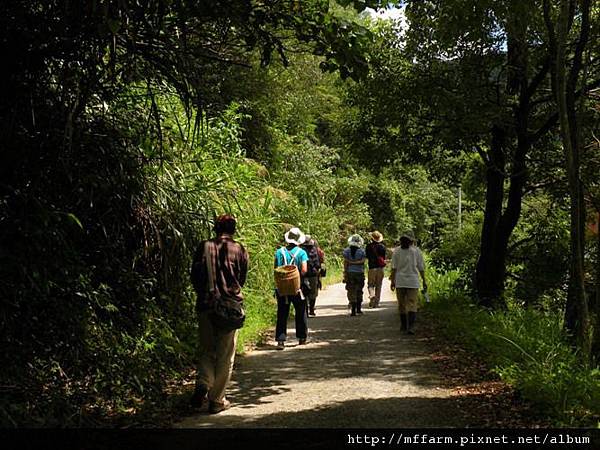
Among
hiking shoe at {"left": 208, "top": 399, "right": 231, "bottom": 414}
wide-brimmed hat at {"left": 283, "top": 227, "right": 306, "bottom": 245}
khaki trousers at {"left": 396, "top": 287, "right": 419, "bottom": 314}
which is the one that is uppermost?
wide-brimmed hat at {"left": 283, "top": 227, "right": 306, "bottom": 245}

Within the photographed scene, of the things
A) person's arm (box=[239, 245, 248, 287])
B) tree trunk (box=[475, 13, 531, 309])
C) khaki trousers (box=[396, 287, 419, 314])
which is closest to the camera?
person's arm (box=[239, 245, 248, 287])

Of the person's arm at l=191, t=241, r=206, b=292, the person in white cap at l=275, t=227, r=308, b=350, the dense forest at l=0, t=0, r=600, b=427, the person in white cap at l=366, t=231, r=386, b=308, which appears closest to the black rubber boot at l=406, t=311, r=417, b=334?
the dense forest at l=0, t=0, r=600, b=427

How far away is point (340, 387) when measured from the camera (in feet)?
23.7

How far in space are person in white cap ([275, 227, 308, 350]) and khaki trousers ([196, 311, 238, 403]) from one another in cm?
341

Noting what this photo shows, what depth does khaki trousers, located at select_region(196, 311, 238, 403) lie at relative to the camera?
21.0 ft

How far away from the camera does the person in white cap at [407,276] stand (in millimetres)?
10984

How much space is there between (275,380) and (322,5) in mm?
4289

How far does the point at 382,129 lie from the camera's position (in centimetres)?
1416

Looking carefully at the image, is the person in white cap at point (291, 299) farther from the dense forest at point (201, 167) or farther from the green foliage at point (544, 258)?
the green foliage at point (544, 258)

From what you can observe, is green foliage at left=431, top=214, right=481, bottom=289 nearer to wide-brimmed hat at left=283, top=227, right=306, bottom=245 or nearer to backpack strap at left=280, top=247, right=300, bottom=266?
wide-brimmed hat at left=283, top=227, right=306, bottom=245

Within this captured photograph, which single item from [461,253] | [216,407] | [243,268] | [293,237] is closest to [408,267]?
[293,237]

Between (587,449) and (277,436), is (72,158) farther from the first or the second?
(587,449)

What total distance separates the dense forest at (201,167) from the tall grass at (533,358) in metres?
0.03

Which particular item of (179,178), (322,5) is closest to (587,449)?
(322,5)
